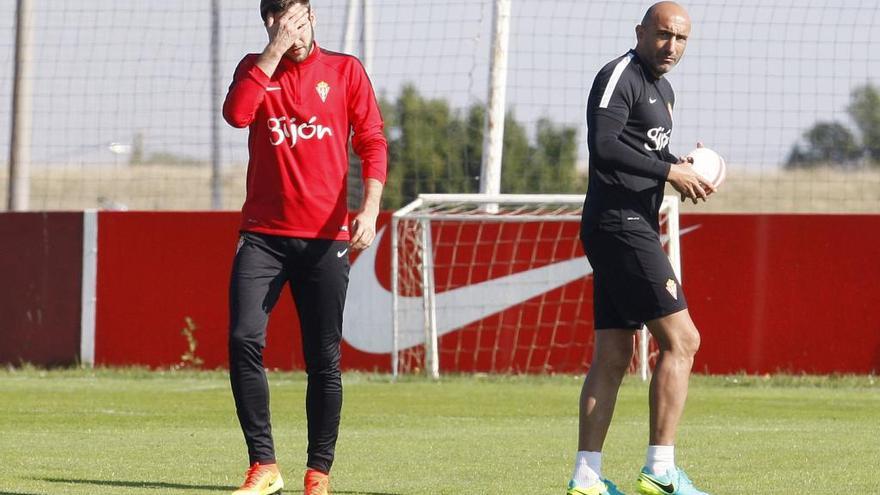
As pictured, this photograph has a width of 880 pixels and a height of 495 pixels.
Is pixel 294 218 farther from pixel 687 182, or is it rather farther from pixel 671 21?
pixel 671 21

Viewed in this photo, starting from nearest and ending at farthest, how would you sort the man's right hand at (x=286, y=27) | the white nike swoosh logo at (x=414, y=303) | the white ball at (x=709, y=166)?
the man's right hand at (x=286, y=27) → the white ball at (x=709, y=166) → the white nike swoosh logo at (x=414, y=303)

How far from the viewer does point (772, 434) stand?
8797 millimetres

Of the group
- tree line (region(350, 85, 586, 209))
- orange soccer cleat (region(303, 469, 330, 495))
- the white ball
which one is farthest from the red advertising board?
orange soccer cleat (region(303, 469, 330, 495))

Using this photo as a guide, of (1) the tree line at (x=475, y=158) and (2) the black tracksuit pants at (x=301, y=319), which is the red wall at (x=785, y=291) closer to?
(1) the tree line at (x=475, y=158)

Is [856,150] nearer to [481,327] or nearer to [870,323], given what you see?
[870,323]

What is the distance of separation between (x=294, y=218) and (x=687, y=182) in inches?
62.3

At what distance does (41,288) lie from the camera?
1405 cm

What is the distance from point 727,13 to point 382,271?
3897 millimetres

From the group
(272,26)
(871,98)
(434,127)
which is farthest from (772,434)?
(871,98)

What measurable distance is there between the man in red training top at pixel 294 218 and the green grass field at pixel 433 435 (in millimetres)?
488

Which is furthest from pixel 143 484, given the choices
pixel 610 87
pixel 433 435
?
pixel 610 87

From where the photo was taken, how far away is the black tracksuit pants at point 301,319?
608 cm

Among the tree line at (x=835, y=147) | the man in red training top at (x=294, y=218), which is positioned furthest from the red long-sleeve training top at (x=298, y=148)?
the tree line at (x=835, y=147)

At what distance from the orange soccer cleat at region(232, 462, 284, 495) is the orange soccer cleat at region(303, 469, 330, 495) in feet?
0.39
